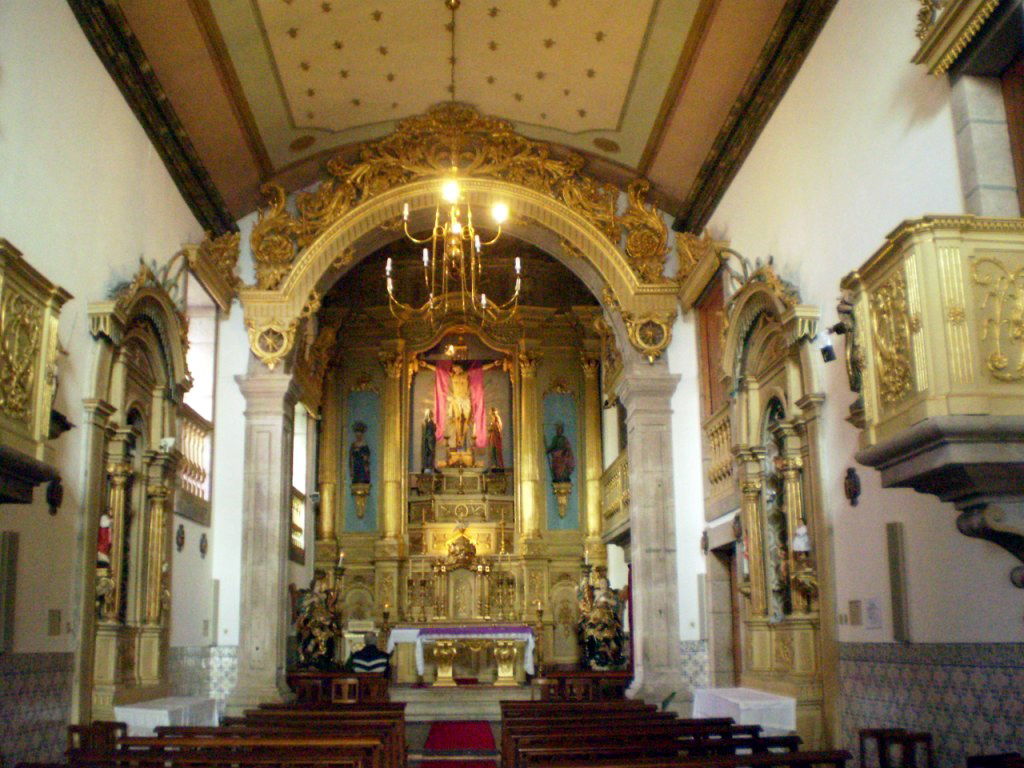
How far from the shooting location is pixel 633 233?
13.3 metres

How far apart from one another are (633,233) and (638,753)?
26.1ft

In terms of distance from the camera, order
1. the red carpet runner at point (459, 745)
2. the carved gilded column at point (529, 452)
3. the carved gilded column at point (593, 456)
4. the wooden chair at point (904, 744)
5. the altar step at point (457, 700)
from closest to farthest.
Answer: the wooden chair at point (904, 744)
the red carpet runner at point (459, 745)
the altar step at point (457, 700)
the carved gilded column at point (593, 456)
the carved gilded column at point (529, 452)

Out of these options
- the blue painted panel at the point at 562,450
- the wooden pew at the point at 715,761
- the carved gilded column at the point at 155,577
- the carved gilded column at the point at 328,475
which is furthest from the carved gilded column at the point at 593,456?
the wooden pew at the point at 715,761

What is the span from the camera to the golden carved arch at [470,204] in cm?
1312

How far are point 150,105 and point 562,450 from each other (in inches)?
Result: 398

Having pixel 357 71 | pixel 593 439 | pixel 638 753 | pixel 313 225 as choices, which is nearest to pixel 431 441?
pixel 593 439

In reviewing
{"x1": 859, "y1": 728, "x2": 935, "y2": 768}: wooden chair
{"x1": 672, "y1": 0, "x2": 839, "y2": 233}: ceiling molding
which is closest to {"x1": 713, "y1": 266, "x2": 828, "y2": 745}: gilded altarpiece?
{"x1": 672, "y1": 0, "x2": 839, "y2": 233}: ceiling molding

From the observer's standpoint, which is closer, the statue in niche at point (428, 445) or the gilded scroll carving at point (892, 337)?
the gilded scroll carving at point (892, 337)

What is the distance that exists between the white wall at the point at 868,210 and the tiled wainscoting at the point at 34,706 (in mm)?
5747

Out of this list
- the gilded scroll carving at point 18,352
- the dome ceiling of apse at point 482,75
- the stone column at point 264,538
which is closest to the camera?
the gilded scroll carving at point 18,352

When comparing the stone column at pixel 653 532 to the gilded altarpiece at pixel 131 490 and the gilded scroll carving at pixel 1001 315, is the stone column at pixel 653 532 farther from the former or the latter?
the gilded scroll carving at pixel 1001 315

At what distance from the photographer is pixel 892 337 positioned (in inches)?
229

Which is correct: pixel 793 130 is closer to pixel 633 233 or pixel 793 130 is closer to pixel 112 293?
pixel 633 233

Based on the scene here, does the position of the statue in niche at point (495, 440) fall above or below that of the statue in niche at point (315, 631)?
above
